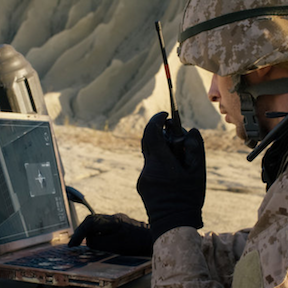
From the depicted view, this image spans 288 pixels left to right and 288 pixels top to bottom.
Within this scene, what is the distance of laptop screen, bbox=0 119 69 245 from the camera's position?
1.71 m

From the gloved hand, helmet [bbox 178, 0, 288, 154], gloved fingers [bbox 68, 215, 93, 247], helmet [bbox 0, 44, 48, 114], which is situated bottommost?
gloved fingers [bbox 68, 215, 93, 247]

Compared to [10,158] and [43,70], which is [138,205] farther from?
[43,70]

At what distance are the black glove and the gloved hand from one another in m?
0.34

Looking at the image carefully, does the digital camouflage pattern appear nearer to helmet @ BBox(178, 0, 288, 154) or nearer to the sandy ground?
helmet @ BBox(178, 0, 288, 154)

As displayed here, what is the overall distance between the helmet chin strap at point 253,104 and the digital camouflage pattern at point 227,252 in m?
0.10

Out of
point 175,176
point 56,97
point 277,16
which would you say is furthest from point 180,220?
point 56,97

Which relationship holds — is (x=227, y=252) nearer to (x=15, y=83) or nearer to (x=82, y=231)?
(x=82, y=231)

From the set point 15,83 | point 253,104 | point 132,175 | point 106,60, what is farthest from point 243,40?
point 106,60

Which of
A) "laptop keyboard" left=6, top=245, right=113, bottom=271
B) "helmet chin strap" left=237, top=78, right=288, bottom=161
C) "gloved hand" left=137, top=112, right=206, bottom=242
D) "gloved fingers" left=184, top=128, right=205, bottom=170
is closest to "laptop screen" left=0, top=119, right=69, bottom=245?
"laptop keyboard" left=6, top=245, right=113, bottom=271

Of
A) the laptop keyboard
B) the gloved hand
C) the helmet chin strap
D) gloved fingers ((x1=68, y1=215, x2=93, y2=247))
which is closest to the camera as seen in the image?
the helmet chin strap

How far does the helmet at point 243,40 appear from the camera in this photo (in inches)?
47.4

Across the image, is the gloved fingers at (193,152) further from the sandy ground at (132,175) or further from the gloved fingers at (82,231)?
the sandy ground at (132,175)

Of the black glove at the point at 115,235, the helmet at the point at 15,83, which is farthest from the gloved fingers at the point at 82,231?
the helmet at the point at 15,83

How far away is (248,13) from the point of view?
1226 mm
